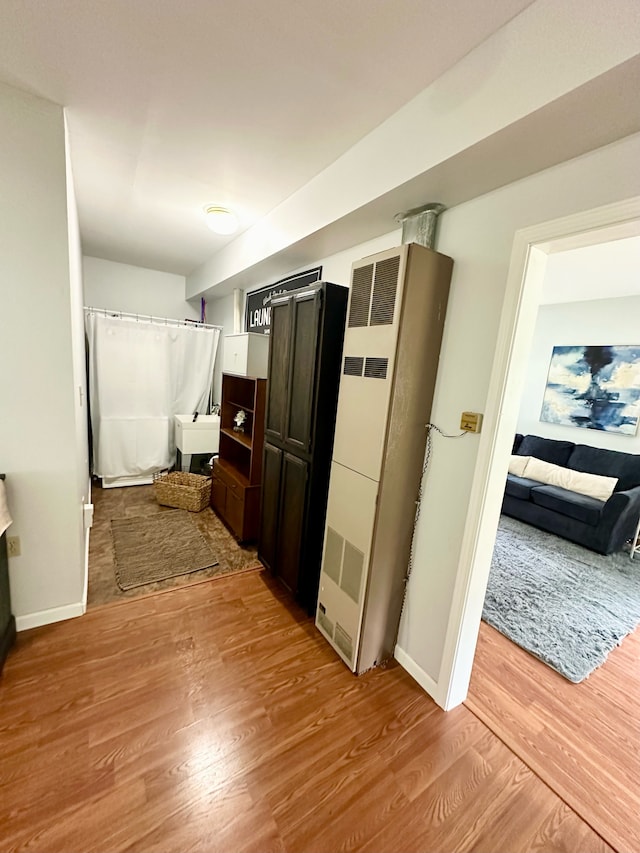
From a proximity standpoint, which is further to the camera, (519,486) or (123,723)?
(519,486)

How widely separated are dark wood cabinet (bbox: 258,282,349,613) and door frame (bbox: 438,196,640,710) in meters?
0.87

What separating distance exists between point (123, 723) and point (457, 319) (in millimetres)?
2347

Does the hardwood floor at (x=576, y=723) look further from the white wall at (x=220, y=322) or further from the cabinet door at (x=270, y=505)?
the white wall at (x=220, y=322)

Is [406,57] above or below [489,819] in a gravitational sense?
above

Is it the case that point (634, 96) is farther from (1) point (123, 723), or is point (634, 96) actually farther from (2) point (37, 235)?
(1) point (123, 723)

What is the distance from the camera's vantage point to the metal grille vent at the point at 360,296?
1.68 meters

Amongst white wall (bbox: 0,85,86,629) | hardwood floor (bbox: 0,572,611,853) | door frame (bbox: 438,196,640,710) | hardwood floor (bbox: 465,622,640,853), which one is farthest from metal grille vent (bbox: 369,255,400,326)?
hardwood floor (bbox: 465,622,640,853)

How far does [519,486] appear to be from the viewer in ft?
12.8

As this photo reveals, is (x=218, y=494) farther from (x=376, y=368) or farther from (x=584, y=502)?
(x=584, y=502)

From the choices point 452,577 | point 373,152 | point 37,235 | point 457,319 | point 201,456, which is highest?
→ point 373,152

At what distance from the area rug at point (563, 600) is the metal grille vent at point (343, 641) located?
1.08 metres

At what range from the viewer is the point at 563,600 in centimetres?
256

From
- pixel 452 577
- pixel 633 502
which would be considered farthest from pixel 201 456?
pixel 633 502

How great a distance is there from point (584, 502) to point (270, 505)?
312cm
